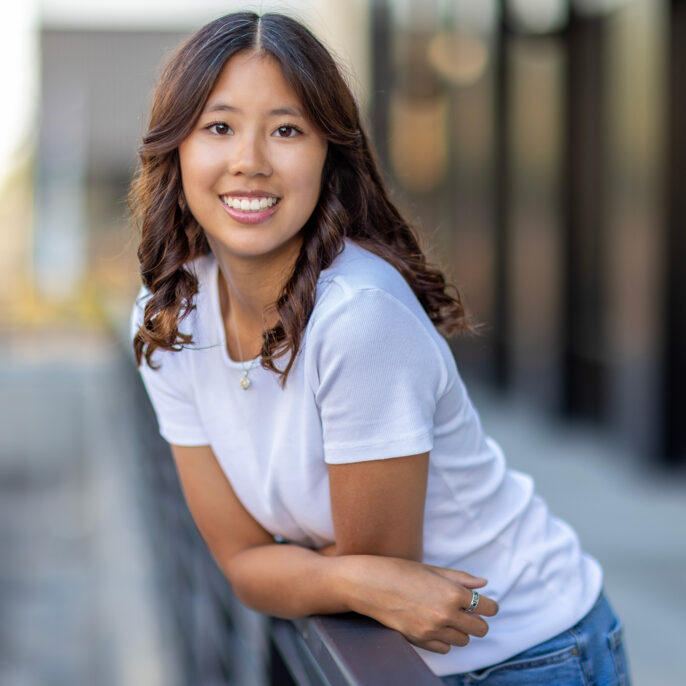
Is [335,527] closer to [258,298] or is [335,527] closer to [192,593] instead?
[258,298]

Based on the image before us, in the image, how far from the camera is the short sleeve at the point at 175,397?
1.71 metres

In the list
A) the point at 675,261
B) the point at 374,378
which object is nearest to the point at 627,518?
the point at 675,261

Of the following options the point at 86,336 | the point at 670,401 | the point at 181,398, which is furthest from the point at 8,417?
the point at 181,398

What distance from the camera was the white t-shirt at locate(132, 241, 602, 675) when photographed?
4.57ft

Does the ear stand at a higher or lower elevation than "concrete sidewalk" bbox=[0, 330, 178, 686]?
higher

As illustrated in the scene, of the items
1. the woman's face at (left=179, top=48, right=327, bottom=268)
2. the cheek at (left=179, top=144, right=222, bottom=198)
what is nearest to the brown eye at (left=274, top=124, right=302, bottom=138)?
the woman's face at (left=179, top=48, right=327, bottom=268)

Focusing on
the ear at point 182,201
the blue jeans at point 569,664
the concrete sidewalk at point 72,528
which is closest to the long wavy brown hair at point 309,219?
the ear at point 182,201

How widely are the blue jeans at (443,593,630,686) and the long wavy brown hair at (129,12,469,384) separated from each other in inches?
21.5

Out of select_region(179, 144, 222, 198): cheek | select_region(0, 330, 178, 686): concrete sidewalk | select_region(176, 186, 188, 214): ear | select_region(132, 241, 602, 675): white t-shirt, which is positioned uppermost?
select_region(179, 144, 222, 198): cheek

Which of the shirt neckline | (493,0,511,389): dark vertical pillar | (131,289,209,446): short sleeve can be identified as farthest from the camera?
(493,0,511,389): dark vertical pillar

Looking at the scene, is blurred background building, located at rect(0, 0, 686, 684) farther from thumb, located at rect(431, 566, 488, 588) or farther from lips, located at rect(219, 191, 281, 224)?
thumb, located at rect(431, 566, 488, 588)

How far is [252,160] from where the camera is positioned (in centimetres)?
148

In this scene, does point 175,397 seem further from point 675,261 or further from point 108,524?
point 108,524

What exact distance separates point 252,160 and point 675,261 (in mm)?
4484
